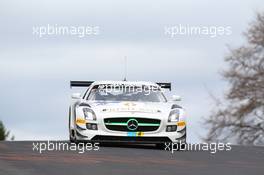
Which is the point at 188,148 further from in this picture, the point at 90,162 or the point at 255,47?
the point at 255,47

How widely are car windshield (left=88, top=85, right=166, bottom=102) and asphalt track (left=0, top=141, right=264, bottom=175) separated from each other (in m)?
1.67

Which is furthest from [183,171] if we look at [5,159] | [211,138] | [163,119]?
[211,138]

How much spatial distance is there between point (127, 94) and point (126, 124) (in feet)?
3.70

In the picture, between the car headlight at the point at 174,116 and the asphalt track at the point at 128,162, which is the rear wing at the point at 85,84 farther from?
the asphalt track at the point at 128,162

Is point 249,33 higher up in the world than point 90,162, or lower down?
higher up

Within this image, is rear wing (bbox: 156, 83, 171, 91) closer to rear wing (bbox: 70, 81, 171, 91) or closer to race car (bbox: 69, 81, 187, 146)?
rear wing (bbox: 70, 81, 171, 91)

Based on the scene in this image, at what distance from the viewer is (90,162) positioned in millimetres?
13727

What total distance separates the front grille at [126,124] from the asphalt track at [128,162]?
554 mm

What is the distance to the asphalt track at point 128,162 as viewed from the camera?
1224 cm

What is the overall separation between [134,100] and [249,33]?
1277 inches

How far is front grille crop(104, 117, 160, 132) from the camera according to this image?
1766 centimetres

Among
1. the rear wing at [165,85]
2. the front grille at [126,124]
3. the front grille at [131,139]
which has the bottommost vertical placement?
the front grille at [131,139]

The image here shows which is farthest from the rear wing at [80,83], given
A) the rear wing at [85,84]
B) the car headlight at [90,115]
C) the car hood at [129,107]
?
the car headlight at [90,115]

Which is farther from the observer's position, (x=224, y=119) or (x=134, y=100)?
(x=224, y=119)
